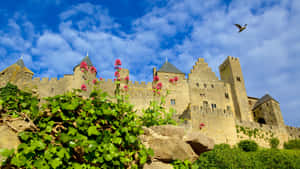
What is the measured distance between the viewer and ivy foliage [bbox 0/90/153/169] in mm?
2770

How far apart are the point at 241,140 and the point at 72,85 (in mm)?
22407

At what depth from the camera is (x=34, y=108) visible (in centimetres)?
303

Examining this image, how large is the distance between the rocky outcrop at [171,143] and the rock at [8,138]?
6.38ft

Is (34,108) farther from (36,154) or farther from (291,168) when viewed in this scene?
(291,168)

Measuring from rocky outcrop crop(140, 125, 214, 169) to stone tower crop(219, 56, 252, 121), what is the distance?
3417 centimetres

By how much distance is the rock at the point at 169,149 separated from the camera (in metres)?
3.82

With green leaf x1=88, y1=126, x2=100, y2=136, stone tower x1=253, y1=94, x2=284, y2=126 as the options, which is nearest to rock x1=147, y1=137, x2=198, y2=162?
green leaf x1=88, y1=126, x2=100, y2=136

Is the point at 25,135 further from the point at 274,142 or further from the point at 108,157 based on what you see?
the point at 274,142

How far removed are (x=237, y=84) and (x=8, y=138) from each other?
4036cm

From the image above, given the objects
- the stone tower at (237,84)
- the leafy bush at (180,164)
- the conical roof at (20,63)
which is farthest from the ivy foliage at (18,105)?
the stone tower at (237,84)

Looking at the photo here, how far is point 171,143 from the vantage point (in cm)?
390

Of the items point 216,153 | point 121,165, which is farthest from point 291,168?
point 121,165

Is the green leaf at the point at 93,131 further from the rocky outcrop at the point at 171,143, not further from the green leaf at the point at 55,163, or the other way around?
the rocky outcrop at the point at 171,143

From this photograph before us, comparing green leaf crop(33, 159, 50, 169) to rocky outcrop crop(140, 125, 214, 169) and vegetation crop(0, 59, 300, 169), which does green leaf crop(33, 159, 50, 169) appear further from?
rocky outcrop crop(140, 125, 214, 169)
